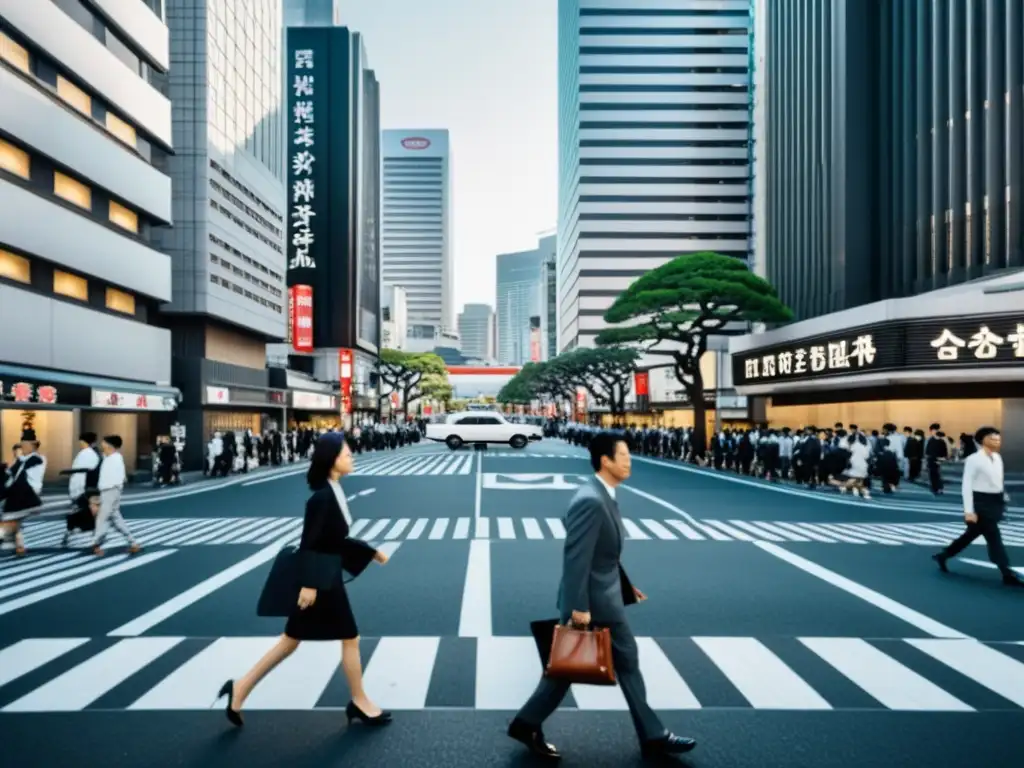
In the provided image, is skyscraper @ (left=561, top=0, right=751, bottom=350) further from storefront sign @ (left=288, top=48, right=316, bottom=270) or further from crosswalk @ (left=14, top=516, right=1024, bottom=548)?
crosswalk @ (left=14, top=516, right=1024, bottom=548)

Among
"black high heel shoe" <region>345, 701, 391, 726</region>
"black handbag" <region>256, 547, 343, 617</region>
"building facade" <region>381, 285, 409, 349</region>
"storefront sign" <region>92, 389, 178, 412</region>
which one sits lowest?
"black high heel shoe" <region>345, 701, 391, 726</region>

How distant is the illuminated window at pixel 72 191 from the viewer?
88.3 ft

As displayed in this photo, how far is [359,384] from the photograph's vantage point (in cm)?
8769

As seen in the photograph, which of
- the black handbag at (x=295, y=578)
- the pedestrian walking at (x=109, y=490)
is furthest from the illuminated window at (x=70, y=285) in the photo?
the black handbag at (x=295, y=578)

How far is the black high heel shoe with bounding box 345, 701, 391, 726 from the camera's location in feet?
Result: 16.5

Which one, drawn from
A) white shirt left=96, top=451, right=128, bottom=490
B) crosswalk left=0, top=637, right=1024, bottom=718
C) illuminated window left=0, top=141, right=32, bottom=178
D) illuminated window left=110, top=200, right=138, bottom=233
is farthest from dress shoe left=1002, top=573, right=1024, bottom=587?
illuminated window left=110, top=200, right=138, bottom=233

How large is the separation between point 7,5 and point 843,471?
27.4 meters

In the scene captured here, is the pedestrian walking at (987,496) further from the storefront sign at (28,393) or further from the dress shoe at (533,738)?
the storefront sign at (28,393)

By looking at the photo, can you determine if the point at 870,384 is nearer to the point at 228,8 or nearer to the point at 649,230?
the point at 228,8

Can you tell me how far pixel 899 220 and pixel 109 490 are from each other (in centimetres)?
3889

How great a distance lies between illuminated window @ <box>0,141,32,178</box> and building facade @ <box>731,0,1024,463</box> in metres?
31.9

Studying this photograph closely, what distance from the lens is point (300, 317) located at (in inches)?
2832

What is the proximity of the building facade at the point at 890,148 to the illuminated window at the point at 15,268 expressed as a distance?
3564 centimetres

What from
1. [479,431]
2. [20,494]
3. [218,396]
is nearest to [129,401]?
[218,396]
